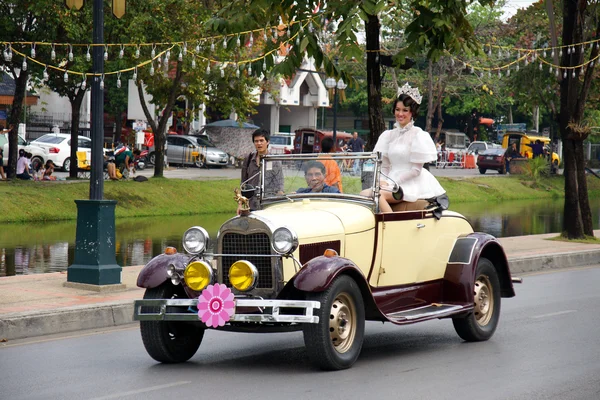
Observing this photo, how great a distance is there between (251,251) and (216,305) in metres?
0.64

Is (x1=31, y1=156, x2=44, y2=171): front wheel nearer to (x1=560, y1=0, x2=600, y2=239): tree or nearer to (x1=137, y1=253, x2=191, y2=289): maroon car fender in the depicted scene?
(x1=560, y1=0, x2=600, y2=239): tree

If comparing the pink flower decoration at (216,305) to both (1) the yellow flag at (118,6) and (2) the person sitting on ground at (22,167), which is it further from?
(2) the person sitting on ground at (22,167)

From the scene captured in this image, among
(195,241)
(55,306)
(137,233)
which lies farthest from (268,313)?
(137,233)

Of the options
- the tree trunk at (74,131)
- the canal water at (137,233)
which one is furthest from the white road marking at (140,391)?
the tree trunk at (74,131)

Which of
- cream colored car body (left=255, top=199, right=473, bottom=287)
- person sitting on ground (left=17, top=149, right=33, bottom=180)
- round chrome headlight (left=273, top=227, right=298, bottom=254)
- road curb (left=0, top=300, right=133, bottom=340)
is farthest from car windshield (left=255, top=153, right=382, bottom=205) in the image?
person sitting on ground (left=17, top=149, right=33, bottom=180)

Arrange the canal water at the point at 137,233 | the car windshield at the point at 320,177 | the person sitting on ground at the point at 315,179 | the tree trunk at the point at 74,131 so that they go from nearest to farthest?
the car windshield at the point at 320,177 → the person sitting on ground at the point at 315,179 → the canal water at the point at 137,233 → the tree trunk at the point at 74,131

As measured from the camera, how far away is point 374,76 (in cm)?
1557

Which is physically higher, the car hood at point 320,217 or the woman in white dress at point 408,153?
the woman in white dress at point 408,153

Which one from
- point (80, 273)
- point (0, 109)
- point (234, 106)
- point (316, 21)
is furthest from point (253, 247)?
point (0, 109)

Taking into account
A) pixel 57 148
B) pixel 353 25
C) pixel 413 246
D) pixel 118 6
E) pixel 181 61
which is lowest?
pixel 413 246

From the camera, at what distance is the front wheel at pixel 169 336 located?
27.0ft

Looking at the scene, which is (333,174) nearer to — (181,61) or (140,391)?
(140,391)

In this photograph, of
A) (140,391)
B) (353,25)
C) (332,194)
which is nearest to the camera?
(140,391)

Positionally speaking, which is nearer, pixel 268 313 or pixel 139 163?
pixel 268 313
